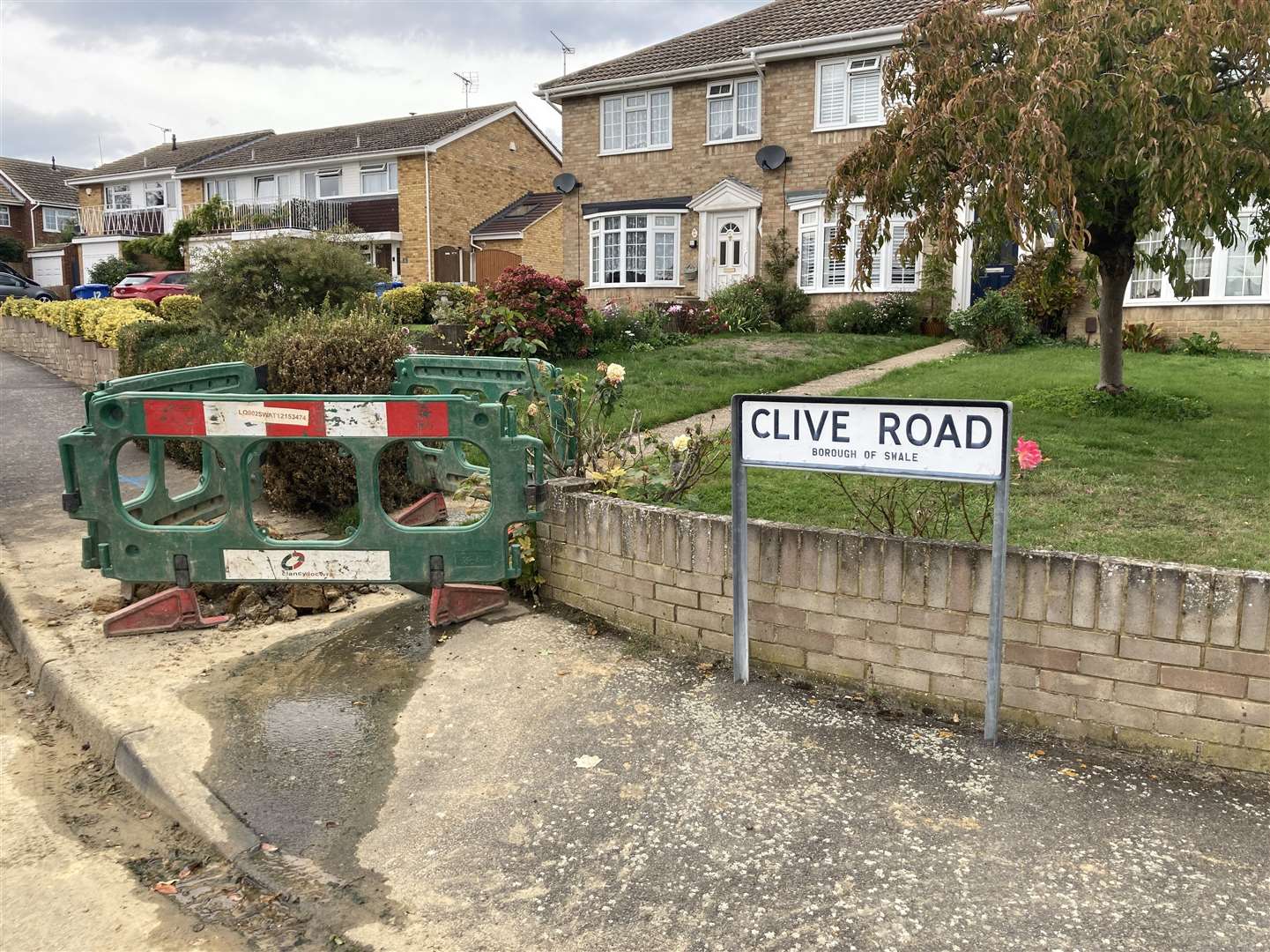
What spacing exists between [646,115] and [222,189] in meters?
23.2

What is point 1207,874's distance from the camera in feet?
10.0

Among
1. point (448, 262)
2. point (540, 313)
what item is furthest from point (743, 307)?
point (448, 262)

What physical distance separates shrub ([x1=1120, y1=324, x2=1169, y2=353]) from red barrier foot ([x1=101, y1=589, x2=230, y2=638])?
621 inches

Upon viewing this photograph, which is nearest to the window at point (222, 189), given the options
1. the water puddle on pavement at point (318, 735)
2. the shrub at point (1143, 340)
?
the shrub at point (1143, 340)

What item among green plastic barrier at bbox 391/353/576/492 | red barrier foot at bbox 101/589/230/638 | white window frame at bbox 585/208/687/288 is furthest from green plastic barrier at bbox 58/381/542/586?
white window frame at bbox 585/208/687/288

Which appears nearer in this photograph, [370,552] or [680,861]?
[680,861]

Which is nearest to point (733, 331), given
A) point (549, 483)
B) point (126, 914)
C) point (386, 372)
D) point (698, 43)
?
point (698, 43)

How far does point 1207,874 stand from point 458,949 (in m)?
2.23

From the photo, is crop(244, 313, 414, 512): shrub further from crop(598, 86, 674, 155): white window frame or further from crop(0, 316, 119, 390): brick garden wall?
crop(598, 86, 674, 155): white window frame

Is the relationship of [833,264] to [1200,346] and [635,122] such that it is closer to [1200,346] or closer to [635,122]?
[635,122]

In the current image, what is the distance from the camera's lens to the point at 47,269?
4828cm

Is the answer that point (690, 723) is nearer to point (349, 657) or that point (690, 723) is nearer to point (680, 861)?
point (680, 861)

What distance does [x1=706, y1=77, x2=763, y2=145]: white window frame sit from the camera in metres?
22.4

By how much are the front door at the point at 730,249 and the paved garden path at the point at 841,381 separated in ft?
19.9
